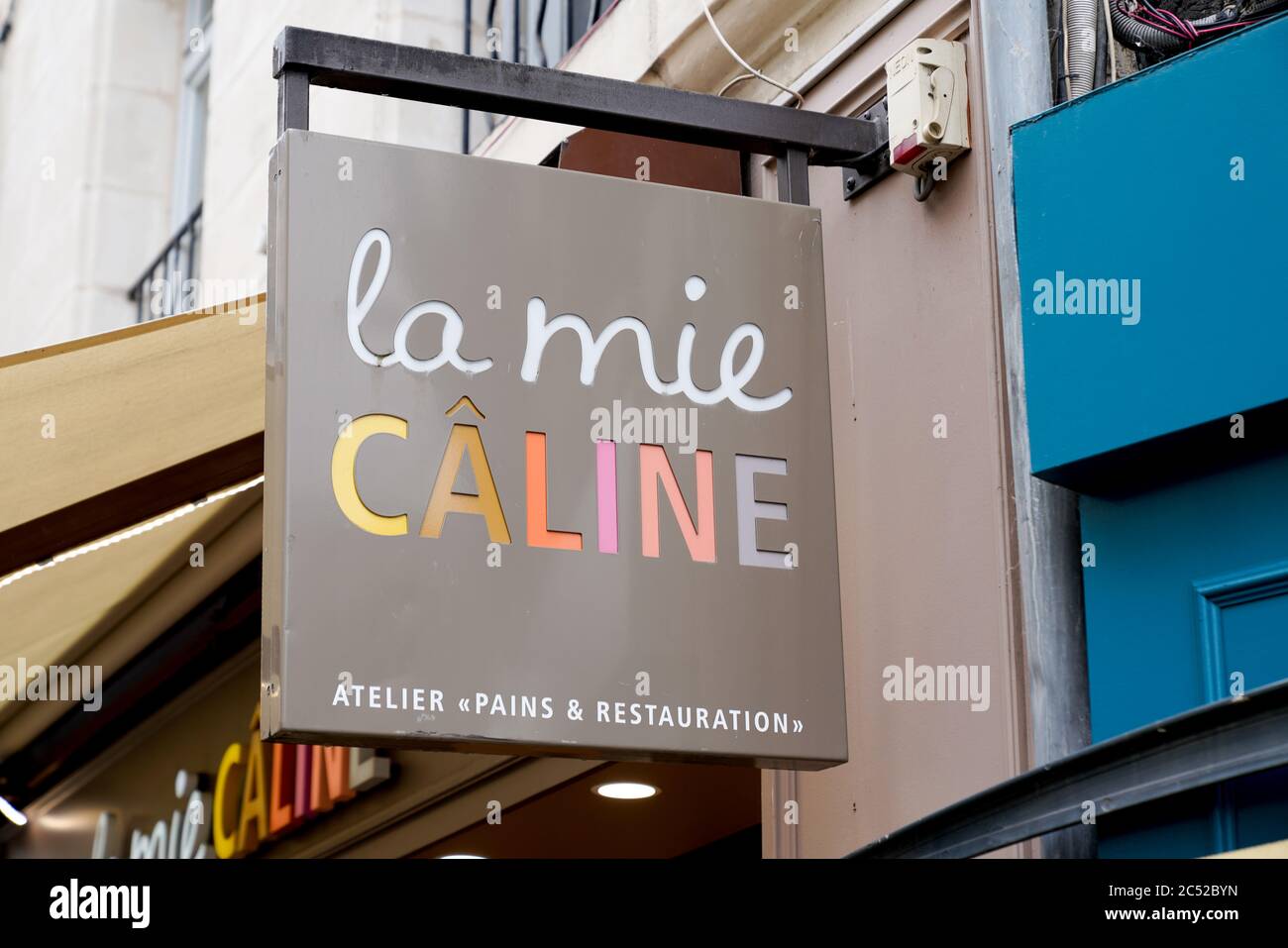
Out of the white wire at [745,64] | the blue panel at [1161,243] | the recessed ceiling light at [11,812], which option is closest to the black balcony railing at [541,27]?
the white wire at [745,64]

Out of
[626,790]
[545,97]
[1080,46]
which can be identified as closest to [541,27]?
[626,790]

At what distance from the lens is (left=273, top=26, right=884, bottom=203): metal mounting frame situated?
4457 mm

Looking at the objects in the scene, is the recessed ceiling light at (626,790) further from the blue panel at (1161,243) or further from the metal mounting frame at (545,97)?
the blue panel at (1161,243)

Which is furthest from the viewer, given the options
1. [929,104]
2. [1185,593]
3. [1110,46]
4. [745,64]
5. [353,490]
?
[745,64]

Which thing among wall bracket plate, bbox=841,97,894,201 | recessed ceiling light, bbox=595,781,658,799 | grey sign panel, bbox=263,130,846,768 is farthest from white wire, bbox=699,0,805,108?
recessed ceiling light, bbox=595,781,658,799

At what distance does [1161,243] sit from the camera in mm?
4215

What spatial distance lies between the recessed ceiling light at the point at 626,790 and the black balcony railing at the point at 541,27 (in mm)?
2596

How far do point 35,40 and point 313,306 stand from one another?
10241 millimetres

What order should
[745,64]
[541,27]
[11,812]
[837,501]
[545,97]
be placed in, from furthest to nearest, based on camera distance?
[11,812]
[541,27]
[745,64]
[837,501]
[545,97]

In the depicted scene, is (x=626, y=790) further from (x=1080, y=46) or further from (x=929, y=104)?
(x=1080, y=46)

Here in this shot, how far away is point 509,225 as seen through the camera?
4.45 m

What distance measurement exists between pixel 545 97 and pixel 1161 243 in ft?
4.62

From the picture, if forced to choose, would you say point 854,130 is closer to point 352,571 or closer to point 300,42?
point 300,42
